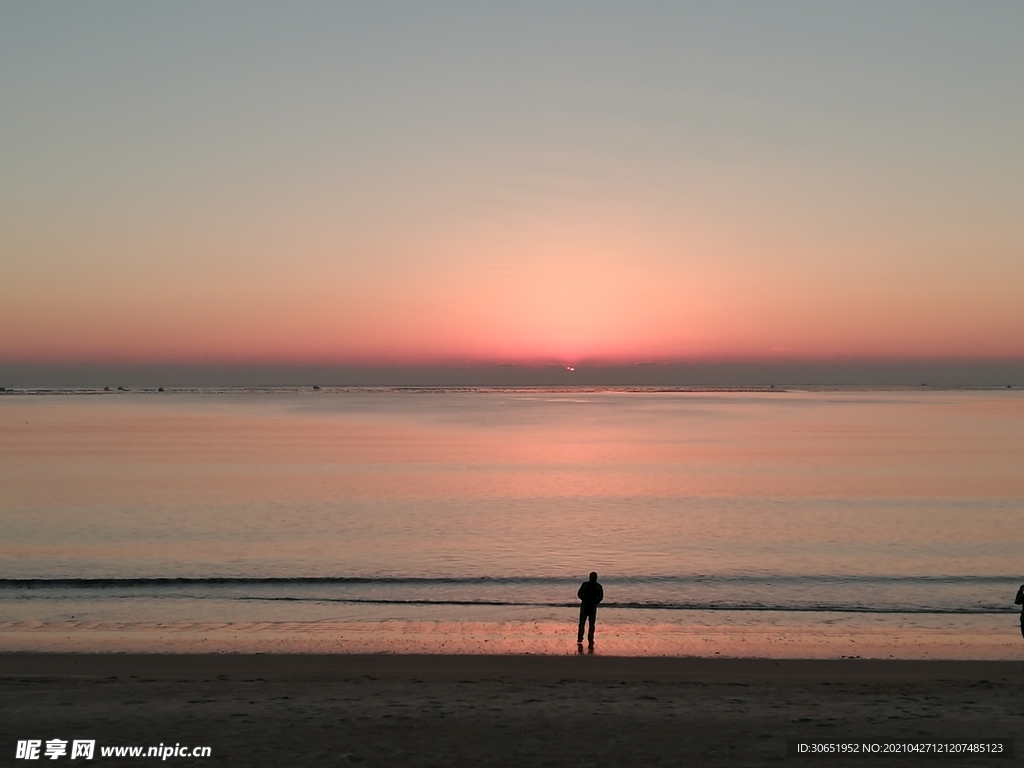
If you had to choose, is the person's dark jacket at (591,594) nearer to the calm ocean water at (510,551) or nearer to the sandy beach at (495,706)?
the calm ocean water at (510,551)

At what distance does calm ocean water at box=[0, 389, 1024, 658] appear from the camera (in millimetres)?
20484

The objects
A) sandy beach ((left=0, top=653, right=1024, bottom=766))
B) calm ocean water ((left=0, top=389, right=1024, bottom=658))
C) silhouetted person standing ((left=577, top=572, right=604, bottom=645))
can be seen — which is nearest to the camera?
sandy beach ((left=0, top=653, right=1024, bottom=766))

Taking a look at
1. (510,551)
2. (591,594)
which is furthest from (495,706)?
(510,551)

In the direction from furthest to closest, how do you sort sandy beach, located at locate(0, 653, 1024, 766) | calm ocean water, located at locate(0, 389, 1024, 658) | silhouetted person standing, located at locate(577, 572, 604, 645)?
calm ocean water, located at locate(0, 389, 1024, 658) → silhouetted person standing, located at locate(577, 572, 604, 645) → sandy beach, located at locate(0, 653, 1024, 766)

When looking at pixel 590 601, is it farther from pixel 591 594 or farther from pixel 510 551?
pixel 510 551

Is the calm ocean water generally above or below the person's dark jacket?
below

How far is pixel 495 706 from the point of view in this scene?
13.5 metres

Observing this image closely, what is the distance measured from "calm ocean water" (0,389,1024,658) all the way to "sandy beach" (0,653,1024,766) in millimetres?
1901

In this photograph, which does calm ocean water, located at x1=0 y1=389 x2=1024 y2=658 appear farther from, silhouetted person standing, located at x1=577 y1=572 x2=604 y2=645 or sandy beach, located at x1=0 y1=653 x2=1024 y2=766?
sandy beach, located at x1=0 y1=653 x2=1024 y2=766

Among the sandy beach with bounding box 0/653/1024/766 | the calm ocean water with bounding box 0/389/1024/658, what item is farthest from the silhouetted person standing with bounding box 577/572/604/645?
the sandy beach with bounding box 0/653/1024/766

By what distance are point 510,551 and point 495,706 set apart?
18.9 meters

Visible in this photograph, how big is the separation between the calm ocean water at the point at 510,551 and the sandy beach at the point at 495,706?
1.90 metres

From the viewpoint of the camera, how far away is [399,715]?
12.9 meters

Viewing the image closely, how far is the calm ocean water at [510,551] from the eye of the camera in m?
20.5
